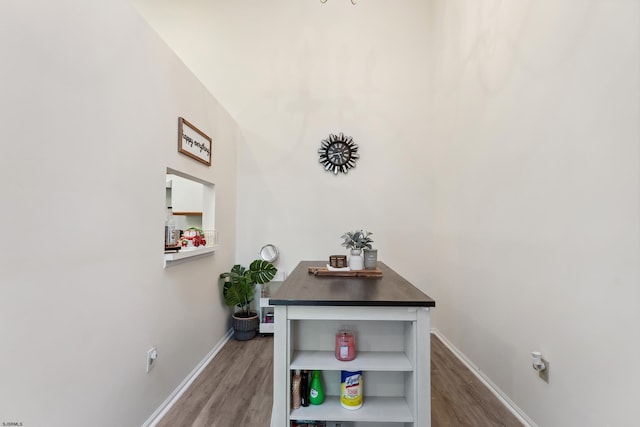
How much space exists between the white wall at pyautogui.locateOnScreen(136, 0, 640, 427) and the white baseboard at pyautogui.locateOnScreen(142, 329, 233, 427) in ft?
3.72

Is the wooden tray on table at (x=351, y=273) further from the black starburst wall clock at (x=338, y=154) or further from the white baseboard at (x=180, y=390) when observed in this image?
the black starburst wall clock at (x=338, y=154)

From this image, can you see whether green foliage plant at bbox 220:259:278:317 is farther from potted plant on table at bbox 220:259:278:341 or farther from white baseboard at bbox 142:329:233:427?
white baseboard at bbox 142:329:233:427

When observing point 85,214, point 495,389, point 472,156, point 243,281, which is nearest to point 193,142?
point 85,214

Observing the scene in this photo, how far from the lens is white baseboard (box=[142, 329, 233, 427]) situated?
1.84 metres

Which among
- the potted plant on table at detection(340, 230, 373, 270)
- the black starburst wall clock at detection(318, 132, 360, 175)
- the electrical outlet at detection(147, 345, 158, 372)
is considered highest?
the black starburst wall clock at detection(318, 132, 360, 175)

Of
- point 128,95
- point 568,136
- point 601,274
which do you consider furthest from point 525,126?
point 128,95

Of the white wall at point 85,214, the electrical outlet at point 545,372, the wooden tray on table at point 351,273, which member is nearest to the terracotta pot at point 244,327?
the white wall at point 85,214

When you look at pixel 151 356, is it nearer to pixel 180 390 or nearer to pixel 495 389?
pixel 180 390

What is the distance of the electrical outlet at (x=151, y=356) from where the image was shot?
5.93 ft

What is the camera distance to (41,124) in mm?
1154

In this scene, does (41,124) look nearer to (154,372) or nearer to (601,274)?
(154,372)

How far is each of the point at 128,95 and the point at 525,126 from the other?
7.67ft

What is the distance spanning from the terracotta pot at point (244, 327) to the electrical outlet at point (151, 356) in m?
1.33

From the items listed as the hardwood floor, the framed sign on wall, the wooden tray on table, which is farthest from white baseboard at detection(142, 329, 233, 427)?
the framed sign on wall
